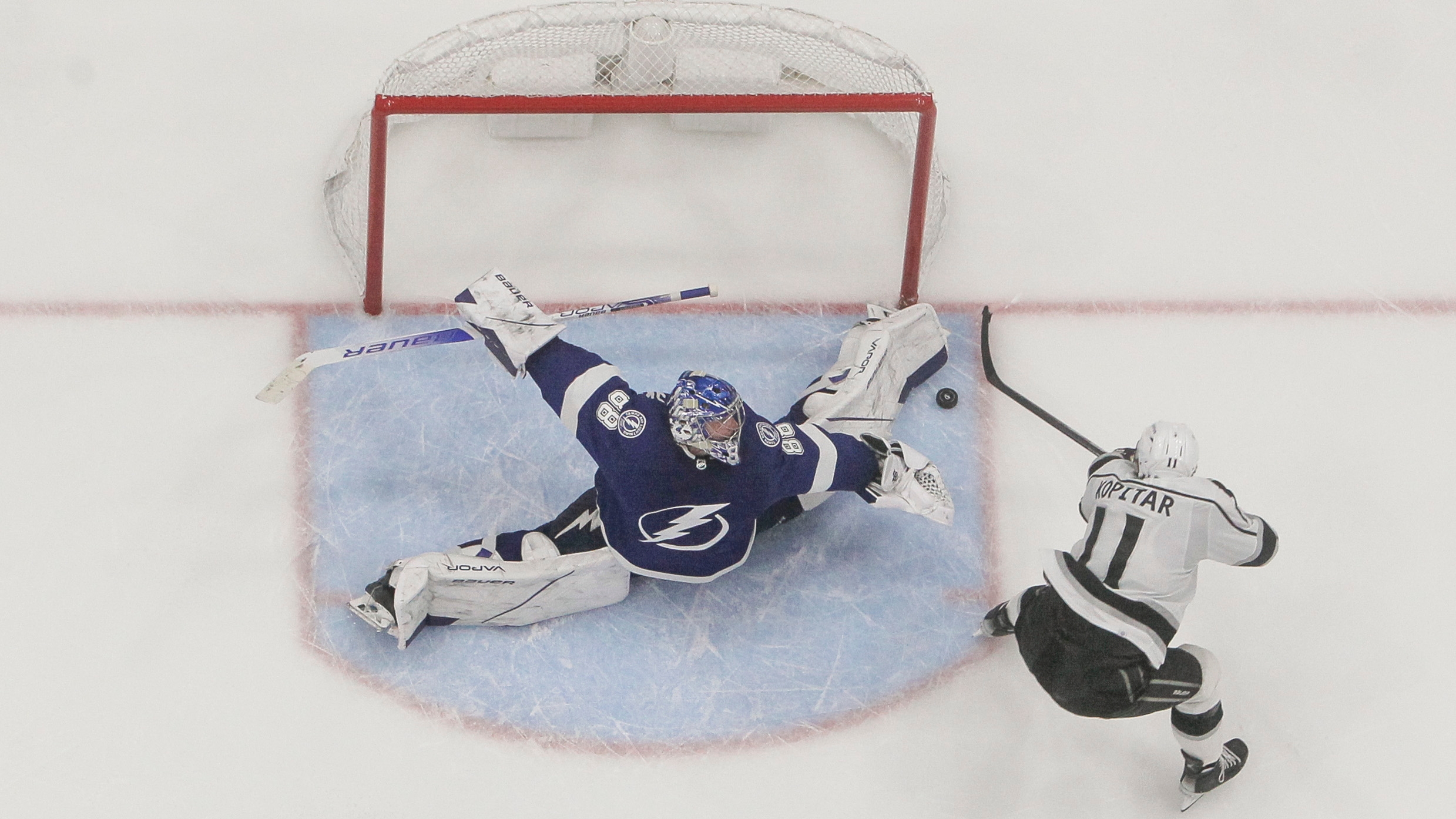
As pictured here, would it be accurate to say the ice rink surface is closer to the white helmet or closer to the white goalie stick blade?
the white goalie stick blade

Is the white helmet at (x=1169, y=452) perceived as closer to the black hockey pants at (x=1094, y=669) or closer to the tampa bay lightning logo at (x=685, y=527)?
the black hockey pants at (x=1094, y=669)

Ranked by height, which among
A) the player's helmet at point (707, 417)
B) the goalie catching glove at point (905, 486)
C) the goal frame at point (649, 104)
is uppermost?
the goal frame at point (649, 104)

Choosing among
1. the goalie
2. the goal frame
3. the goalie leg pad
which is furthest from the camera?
the goalie leg pad

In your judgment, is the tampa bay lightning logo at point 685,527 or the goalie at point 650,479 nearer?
the goalie at point 650,479

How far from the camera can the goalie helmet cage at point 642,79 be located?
433 cm

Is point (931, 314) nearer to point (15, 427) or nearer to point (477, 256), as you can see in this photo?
point (477, 256)

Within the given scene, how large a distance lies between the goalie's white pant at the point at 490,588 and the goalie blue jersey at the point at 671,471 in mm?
151

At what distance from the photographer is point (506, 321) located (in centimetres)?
408

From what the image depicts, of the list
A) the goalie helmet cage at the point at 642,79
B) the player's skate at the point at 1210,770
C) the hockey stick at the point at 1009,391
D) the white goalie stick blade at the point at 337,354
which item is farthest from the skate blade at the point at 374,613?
the player's skate at the point at 1210,770

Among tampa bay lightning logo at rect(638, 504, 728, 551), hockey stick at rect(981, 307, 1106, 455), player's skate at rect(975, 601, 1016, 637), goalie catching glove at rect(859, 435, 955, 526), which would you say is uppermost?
hockey stick at rect(981, 307, 1106, 455)

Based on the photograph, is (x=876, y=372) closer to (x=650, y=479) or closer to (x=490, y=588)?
(x=650, y=479)

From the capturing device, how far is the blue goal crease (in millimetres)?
4359

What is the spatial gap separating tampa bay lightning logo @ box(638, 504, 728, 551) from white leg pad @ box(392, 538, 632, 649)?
0.79 ft

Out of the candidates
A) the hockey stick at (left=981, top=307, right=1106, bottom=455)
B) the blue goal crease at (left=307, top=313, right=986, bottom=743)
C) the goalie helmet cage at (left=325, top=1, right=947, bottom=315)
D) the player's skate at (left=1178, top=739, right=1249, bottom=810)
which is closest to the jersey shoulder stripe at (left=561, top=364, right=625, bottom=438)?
the blue goal crease at (left=307, top=313, right=986, bottom=743)
